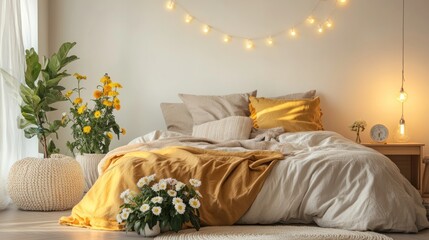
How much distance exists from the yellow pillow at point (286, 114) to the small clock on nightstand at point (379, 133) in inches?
21.6

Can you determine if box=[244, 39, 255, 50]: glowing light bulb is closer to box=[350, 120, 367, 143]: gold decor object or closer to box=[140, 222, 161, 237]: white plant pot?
box=[350, 120, 367, 143]: gold decor object

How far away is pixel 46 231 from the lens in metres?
4.59

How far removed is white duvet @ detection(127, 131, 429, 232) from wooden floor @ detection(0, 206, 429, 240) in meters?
0.15

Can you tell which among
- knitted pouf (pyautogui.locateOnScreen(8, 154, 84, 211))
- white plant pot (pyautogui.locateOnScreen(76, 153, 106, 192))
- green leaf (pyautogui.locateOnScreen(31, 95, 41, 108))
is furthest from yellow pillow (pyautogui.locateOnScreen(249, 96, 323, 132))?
green leaf (pyautogui.locateOnScreen(31, 95, 41, 108))

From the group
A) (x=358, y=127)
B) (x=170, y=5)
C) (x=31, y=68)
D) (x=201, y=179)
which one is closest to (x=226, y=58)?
(x=170, y=5)

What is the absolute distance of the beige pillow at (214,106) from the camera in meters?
6.70

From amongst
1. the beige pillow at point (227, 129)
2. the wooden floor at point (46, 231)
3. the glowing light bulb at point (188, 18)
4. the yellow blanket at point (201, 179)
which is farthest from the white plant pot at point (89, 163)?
the glowing light bulb at point (188, 18)

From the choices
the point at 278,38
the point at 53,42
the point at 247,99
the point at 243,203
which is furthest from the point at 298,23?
the point at 243,203

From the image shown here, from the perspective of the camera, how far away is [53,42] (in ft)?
23.5

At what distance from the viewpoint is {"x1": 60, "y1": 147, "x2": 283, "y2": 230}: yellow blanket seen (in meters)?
4.59

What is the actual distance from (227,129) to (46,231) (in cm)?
215

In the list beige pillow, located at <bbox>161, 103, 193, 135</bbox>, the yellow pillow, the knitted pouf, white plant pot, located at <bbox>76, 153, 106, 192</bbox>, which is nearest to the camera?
the knitted pouf

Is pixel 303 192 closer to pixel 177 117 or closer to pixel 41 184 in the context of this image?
pixel 41 184

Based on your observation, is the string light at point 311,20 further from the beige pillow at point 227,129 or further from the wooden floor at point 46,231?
the wooden floor at point 46,231
